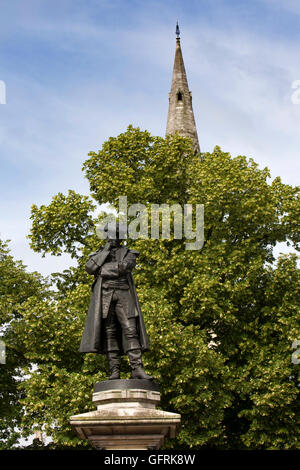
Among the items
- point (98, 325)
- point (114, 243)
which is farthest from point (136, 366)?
point (114, 243)

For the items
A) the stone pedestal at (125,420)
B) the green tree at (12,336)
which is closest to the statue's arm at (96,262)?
the stone pedestal at (125,420)

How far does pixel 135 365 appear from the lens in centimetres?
911

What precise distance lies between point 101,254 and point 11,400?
1555 cm

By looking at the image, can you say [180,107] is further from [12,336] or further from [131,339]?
[131,339]

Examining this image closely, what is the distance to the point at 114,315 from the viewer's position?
373 inches

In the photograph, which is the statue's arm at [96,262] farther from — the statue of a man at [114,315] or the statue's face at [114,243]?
the statue's face at [114,243]

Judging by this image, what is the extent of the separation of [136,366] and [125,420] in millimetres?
1077

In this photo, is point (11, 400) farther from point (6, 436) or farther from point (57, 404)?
point (57, 404)

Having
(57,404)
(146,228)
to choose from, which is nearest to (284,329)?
(146,228)

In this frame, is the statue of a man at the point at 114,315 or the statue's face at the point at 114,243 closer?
the statue of a man at the point at 114,315

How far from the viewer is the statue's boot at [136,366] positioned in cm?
898

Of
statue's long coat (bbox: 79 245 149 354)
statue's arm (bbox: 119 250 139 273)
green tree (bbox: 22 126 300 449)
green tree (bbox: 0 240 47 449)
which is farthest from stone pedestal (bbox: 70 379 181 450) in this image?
green tree (bbox: 0 240 47 449)

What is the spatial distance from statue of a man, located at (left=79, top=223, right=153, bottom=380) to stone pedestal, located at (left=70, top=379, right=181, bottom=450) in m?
0.51

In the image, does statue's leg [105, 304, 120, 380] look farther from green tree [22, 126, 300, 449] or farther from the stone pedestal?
green tree [22, 126, 300, 449]
